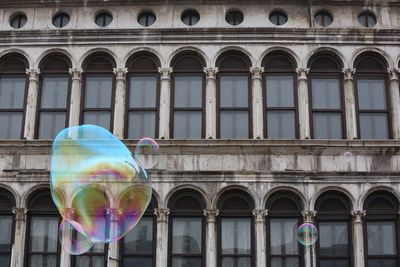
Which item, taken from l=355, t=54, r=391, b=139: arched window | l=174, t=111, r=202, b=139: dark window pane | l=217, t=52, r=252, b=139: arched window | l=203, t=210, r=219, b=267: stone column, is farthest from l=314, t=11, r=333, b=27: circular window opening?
l=203, t=210, r=219, b=267: stone column

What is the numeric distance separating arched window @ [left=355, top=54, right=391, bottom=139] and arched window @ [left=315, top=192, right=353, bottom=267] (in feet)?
7.20

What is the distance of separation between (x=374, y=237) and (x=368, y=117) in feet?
11.9

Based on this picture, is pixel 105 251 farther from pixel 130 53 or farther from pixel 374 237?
pixel 374 237

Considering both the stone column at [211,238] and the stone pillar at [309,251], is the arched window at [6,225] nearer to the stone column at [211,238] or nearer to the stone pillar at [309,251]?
the stone column at [211,238]

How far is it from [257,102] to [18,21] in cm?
793

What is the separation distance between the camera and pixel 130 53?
2236cm

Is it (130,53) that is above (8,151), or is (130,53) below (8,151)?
above

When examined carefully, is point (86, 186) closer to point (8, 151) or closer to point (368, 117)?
point (8, 151)

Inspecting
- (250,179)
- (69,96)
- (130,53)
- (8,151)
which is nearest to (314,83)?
(250,179)

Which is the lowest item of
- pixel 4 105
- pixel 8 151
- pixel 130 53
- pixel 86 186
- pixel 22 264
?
pixel 22 264

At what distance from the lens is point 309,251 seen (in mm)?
20453

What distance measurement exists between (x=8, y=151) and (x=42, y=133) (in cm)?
119

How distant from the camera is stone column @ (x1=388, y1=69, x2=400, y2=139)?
21625mm

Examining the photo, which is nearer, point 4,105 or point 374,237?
point 374,237
